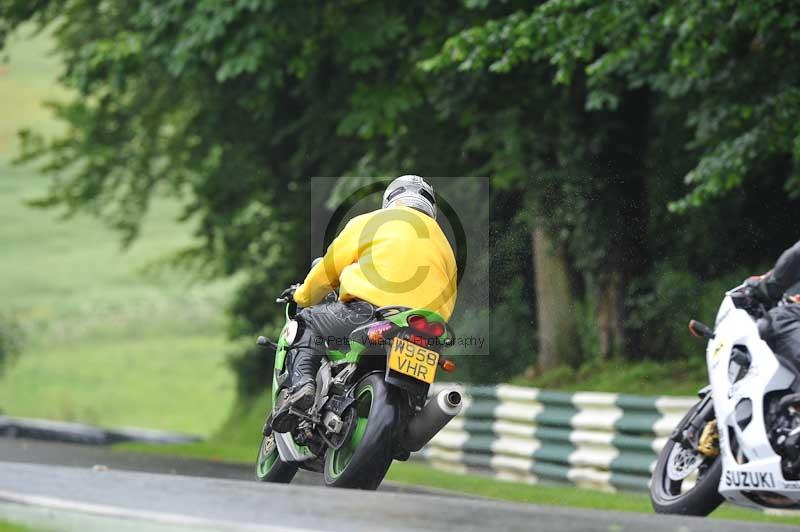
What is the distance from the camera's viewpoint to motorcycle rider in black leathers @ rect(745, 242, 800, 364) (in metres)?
7.23

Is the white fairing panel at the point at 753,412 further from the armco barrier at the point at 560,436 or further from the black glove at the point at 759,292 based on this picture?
the armco barrier at the point at 560,436

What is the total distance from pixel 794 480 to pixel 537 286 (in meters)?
13.5

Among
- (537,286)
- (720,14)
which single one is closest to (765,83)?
(720,14)

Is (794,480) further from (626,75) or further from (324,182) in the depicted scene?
(324,182)

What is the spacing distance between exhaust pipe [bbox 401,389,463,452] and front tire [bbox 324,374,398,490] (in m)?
0.20

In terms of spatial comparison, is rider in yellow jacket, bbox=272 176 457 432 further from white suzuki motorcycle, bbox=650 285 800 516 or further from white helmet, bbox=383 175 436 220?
white suzuki motorcycle, bbox=650 285 800 516

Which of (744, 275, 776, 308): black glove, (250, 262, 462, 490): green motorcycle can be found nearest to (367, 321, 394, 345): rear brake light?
(250, 262, 462, 490): green motorcycle

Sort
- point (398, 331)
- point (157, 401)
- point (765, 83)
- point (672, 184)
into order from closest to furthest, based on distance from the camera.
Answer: point (398, 331) < point (765, 83) < point (672, 184) < point (157, 401)

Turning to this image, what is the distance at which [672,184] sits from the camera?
18.3 metres

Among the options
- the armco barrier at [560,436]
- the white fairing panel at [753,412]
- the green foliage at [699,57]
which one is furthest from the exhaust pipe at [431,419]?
the green foliage at [699,57]

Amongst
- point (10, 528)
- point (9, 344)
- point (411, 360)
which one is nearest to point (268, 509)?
point (10, 528)

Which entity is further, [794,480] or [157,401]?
[157,401]

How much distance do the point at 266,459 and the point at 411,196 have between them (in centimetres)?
198

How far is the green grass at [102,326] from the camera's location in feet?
170
